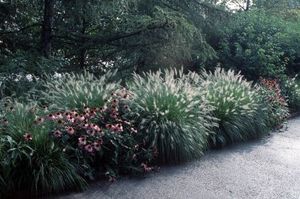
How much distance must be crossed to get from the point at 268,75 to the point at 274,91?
6.99ft

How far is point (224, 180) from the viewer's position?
530cm

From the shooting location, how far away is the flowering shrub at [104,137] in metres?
4.66

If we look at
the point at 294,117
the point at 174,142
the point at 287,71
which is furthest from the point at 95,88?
the point at 287,71

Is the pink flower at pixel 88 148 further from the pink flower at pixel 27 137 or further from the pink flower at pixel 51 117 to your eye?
the pink flower at pixel 27 137

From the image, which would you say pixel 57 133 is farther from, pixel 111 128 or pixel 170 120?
pixel 170 120

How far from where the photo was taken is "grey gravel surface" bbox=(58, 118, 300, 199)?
4.72 meters

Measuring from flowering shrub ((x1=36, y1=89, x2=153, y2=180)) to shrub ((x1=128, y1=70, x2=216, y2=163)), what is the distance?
22 centimetres

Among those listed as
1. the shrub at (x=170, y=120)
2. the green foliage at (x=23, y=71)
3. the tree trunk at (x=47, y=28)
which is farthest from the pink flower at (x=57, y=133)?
the tree trunk at (x=47, y=28)

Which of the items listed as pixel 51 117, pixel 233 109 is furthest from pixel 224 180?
pixel 51 117

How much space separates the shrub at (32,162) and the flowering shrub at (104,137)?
6.1 inches

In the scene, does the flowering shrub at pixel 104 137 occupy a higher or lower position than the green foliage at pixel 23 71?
lower

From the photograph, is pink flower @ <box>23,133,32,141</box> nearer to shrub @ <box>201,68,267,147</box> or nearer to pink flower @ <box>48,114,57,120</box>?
pink flower @ <box>48,114,57,120</box>

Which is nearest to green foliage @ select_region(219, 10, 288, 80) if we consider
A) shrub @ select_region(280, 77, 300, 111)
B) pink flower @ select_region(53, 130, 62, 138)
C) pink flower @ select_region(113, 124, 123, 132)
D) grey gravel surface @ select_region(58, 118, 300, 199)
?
shrub @ select_region(280, 77, 300, 111)

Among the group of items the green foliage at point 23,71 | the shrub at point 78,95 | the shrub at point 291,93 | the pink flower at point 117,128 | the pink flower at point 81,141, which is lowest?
the shrub at point 291,93
